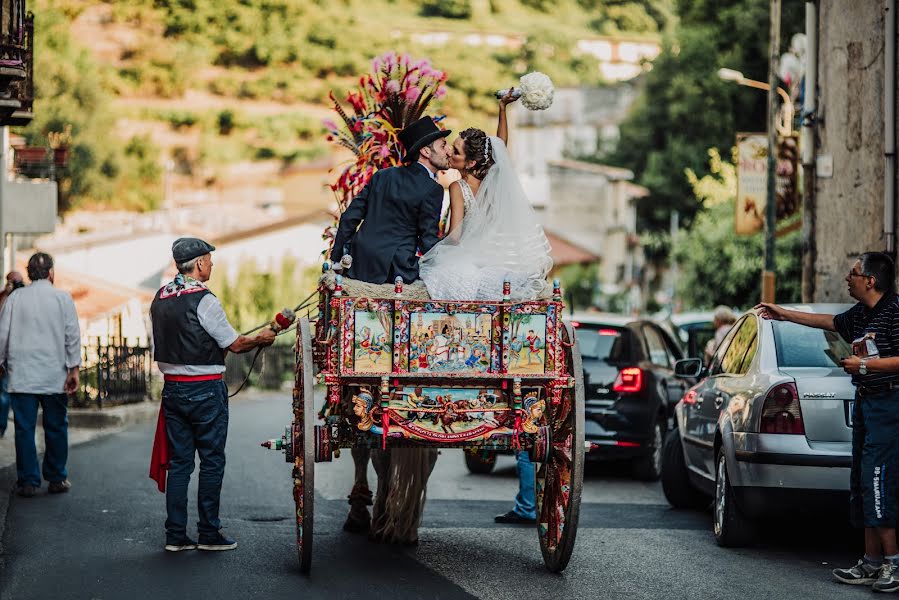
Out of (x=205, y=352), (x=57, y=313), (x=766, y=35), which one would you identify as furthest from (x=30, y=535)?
(x=766, y=35)

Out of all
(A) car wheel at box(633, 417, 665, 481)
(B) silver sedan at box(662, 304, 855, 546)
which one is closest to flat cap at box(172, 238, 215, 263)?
(B) silver sedan at box(662, 304, 855, 546)

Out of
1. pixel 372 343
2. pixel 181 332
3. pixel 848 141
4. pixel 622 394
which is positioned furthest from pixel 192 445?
pixel 848 141

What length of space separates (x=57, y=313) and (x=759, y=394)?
595 cm

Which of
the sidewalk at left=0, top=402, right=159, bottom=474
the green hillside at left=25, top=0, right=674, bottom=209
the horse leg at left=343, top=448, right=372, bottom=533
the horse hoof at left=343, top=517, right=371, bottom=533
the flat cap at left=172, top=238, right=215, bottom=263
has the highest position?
the green hillside at left=25, top=0, right=674, bottom=209

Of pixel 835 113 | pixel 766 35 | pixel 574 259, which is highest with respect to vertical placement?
pixel 766 35

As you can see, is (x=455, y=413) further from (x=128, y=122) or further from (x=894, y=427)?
(x=128, y=122)

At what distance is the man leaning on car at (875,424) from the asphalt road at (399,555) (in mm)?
244

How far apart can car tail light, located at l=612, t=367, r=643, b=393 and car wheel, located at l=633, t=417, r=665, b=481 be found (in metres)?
0.48

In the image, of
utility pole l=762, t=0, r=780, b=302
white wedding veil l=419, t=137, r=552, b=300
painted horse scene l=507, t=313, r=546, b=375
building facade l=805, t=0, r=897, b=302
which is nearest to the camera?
painted horse scene l=507, t=313, r=546, b=375

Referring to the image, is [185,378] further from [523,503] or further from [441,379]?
[523,503]

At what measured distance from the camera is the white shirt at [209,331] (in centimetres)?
880

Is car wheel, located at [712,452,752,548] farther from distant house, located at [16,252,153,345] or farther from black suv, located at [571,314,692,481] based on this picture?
distant house, located at [16,252,153,345]

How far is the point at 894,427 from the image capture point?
314 inches

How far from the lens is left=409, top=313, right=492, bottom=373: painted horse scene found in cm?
798
